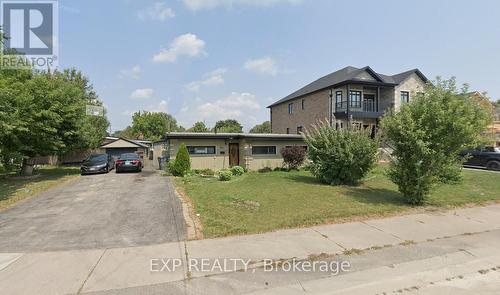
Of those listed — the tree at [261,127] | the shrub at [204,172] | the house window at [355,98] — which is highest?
the tree at [261,127]

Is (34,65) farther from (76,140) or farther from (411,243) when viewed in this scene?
(411,243)

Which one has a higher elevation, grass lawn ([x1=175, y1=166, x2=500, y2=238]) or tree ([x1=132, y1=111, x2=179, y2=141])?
tree ([x1=132, y1=111, x2=179, y2=141])

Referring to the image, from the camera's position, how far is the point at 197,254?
471cm

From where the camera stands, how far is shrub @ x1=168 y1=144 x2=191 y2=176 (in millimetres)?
16500

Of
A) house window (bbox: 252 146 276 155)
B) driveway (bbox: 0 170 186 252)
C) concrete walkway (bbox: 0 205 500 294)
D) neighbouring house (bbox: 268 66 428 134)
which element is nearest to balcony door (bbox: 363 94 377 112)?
neighbouring house (bbox: 268 66 428 134)

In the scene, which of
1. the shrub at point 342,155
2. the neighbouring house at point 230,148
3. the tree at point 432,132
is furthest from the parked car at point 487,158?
the neighbouring house at point 230,148

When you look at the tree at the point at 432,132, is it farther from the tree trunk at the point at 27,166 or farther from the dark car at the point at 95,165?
the tree trunk at the point at 27,166

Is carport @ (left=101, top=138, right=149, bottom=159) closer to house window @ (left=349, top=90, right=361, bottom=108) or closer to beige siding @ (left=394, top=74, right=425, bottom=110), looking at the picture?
house window @ (left=349, top=90, right=361, bottom=108)

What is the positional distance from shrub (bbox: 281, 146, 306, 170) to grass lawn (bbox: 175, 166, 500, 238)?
21.6 ft

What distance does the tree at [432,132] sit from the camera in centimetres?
780

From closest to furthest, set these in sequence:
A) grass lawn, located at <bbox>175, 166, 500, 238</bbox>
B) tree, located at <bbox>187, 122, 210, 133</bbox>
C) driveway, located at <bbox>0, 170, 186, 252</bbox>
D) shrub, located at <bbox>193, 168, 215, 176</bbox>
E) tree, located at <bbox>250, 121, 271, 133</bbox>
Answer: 1. driveway, located at <bbox>0, 170, 186, 252</bbox>
2. grass lawn, located at <bbox>175, 166, 500, 238</bbox>
3. shrub, located at <bbox>193, 168, 215, 176</bbox>
4. tree, located at <bbox>187, 122, 210, 133</bbox>
5. tree, located at <bbox>250, 121, 271, 133</bbox>

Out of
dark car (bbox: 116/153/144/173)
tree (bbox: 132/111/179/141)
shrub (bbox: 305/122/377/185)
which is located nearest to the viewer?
shrub (bbox: 305/122/377/185)

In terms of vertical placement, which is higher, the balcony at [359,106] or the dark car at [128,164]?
the balcony at [359,106]

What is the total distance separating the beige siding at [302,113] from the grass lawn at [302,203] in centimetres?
1571
